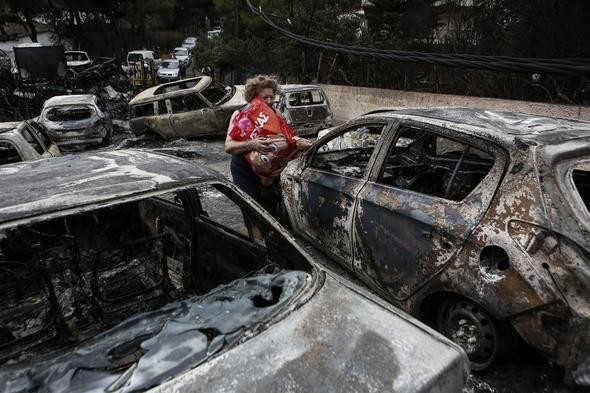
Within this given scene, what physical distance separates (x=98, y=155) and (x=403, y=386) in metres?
2.13

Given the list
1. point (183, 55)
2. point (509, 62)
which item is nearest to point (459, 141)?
point (509, 62)

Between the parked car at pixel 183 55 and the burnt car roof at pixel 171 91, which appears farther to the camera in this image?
the parked car at pixel 183 55

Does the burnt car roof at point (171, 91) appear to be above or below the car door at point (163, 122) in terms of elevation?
above

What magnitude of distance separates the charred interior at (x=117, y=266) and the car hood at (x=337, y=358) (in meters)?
0.20

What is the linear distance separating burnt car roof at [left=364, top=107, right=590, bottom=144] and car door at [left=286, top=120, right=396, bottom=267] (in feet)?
1.33

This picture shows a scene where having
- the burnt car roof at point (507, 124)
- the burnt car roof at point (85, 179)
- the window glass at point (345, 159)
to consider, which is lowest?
the window glass at point (345, 159)

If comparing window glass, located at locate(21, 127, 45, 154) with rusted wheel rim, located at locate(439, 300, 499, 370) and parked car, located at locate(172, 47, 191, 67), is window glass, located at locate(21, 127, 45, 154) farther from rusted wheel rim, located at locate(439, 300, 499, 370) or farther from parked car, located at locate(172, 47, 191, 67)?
parked car, located at locate(172, 47, 191, 67)

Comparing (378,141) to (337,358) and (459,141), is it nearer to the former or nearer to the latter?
(459,141)

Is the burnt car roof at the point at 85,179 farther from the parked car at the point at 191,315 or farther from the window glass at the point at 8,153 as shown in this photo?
the window glass at the point at 8,153

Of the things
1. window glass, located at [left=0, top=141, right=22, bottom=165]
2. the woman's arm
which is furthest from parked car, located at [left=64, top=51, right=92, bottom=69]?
the woman's arm

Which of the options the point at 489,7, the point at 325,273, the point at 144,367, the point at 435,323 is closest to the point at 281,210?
the point at 435,323

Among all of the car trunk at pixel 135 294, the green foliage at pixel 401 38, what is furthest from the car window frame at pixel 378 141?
the green foliage at pixel 401 38

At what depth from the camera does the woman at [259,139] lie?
12.1ft

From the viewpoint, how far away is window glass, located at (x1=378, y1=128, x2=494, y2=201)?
3014mm
